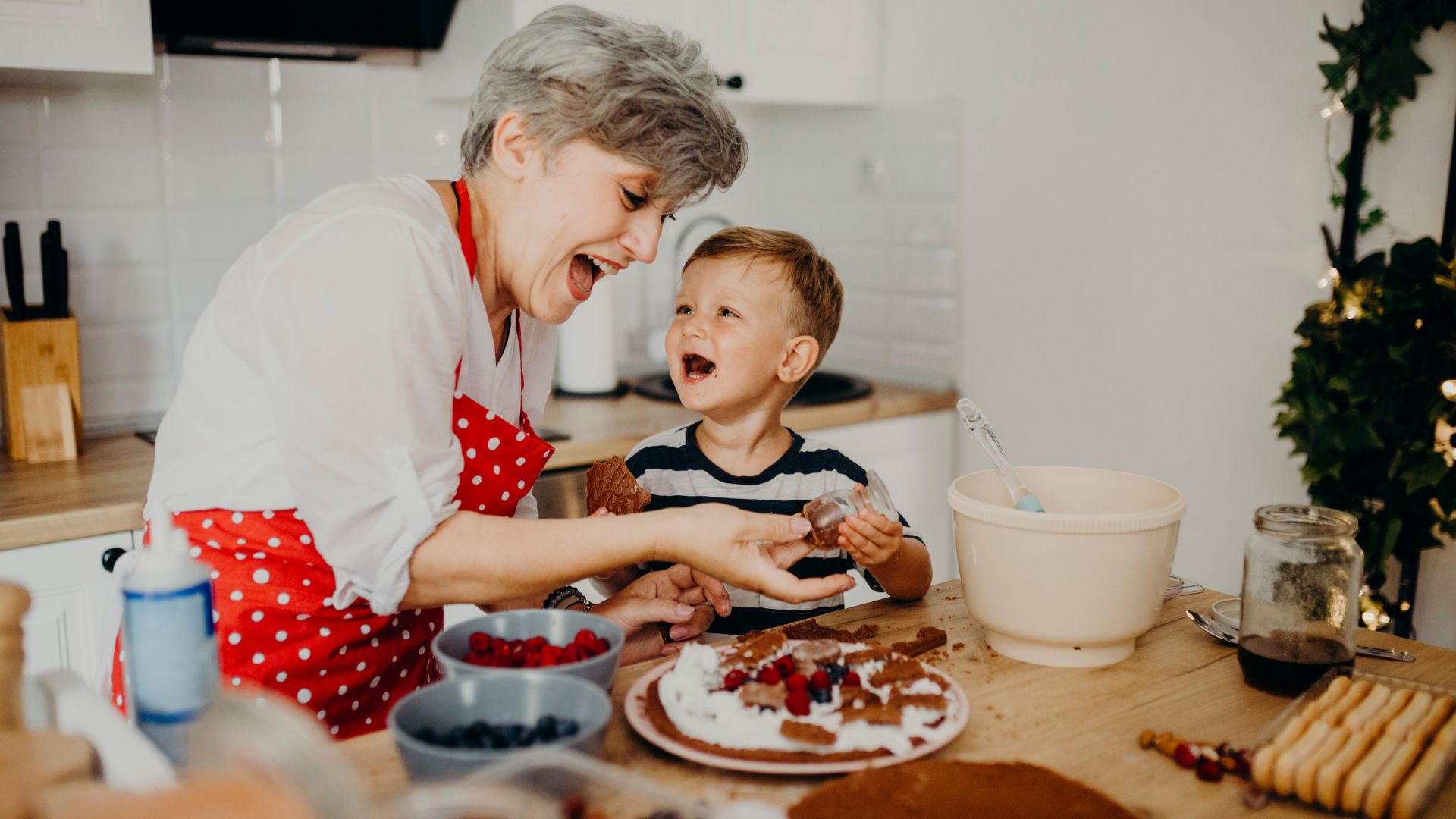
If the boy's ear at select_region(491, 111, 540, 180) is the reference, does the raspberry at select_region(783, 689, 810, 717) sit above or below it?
below

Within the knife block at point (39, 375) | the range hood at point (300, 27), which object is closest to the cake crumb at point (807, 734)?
the knife block at point (39, 375)

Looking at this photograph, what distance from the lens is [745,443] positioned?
177cm

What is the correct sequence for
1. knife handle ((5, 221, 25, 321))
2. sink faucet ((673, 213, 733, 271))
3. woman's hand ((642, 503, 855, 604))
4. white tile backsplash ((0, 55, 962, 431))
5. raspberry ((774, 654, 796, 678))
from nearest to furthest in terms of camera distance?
raspberry ((774, 654, 796, 678)), woman's hand ((642, 503, 855, 604)), knife handle ((5, 221, 25, 321)), white tile backsplash ((0, 55, 962, 431)), sink faucet ((673, 213, 733, 271))

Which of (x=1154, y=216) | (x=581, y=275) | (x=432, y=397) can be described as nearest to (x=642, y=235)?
(x=581, y=275)

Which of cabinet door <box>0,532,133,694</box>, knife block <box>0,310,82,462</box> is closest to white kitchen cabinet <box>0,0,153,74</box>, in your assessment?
knife block <box>0,310,82,462</box>

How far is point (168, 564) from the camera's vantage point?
851 mm

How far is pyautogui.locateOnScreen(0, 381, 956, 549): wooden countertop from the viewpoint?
187 cm

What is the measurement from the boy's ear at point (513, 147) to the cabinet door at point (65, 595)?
3.35 ft

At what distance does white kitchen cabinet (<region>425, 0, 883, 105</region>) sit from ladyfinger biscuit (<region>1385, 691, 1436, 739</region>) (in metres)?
1.93

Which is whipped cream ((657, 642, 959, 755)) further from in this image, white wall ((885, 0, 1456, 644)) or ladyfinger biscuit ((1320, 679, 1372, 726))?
white wall ((885, 0, 1456, 644))

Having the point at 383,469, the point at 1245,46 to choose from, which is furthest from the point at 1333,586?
the point at 1245,46

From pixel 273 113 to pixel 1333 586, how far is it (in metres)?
2.31

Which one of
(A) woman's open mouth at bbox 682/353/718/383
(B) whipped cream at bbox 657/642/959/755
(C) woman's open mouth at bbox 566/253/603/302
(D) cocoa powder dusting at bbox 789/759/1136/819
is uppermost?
(C) woman's open mouth at bbox 566/253/603/302

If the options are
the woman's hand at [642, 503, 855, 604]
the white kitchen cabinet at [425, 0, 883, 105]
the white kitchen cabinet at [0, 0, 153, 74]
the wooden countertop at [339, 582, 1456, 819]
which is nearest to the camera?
the wooden countertop at [339, 582, 1456, 819]
